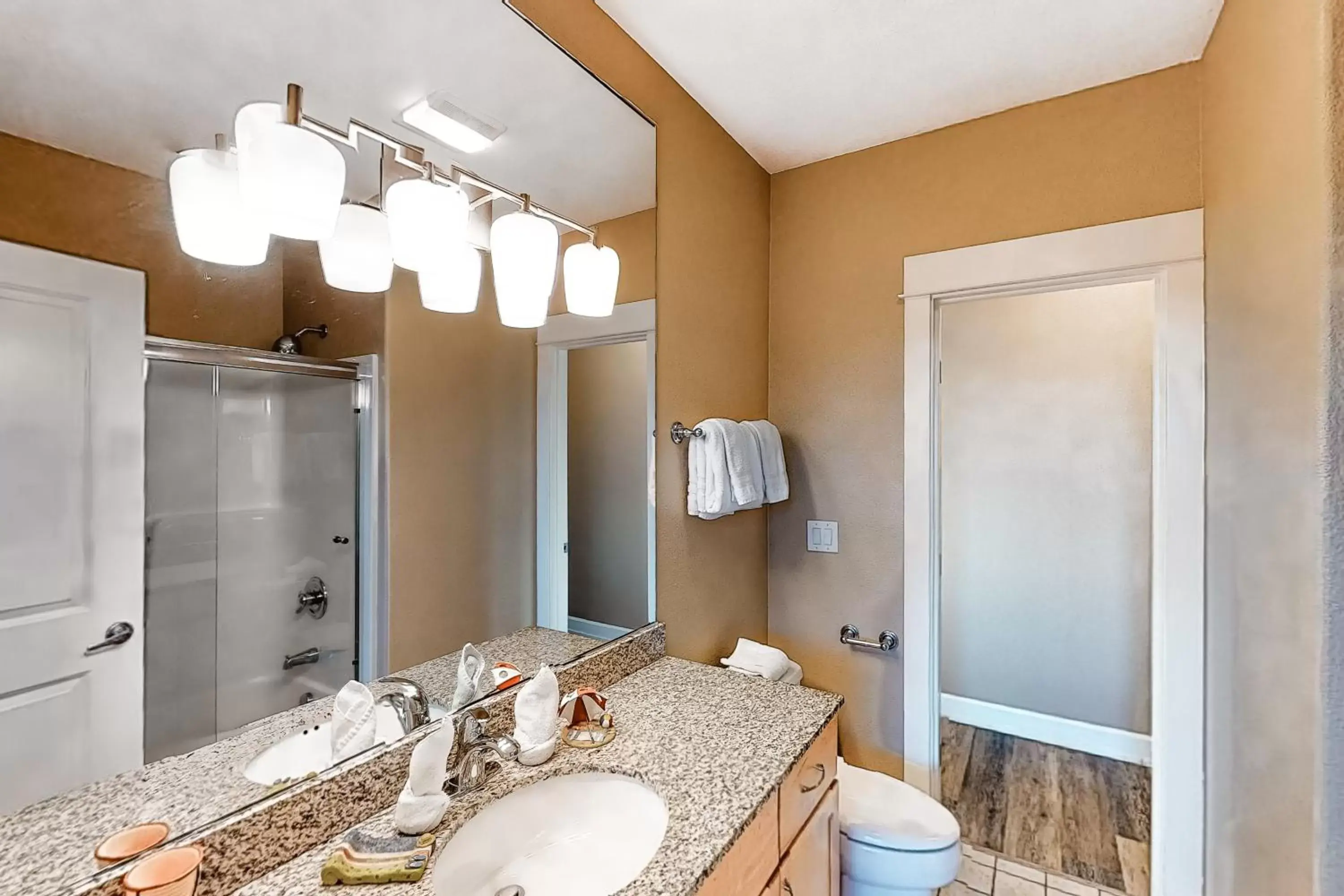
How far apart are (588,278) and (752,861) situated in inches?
45.9

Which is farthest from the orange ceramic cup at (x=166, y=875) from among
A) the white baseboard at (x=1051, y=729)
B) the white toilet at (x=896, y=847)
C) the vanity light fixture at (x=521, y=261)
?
the white baseboard at (x=1051, y=729)

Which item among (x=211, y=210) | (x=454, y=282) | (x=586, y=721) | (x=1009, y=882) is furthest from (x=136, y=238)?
(x=1009, y=882)

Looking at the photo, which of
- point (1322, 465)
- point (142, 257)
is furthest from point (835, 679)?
point (142, 257)

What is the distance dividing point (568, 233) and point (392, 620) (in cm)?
91

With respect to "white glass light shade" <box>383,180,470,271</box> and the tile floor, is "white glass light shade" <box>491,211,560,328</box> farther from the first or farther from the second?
the tile floor

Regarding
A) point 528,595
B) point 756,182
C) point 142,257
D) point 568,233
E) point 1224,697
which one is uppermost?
point 756,182

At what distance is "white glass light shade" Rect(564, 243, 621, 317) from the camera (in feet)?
4.58

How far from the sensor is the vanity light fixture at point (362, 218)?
2.62ft

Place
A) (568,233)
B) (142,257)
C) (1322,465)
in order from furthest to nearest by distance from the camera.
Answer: (568,233), (1322,465), (142,257)

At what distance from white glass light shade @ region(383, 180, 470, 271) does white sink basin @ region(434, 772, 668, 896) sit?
34.8 inches

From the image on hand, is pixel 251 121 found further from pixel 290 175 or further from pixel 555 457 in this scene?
pixel 555 457

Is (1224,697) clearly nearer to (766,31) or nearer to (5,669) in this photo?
(766,31)

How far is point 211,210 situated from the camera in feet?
2.60

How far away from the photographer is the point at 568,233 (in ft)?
4.72
